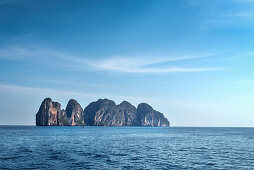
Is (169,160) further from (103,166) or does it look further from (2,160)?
(2,160)

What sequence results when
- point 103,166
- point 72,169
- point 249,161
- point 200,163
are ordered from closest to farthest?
1. point 72,169
2. point 103,166
3. point 200,163
4. point 249,161

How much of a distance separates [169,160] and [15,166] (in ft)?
103

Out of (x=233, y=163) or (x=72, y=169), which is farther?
(x=233, y=163)

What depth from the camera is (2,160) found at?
167 ft

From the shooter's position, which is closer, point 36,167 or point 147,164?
point 36,167

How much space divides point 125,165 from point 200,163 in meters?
15.8

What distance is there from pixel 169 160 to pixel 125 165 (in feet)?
38.6

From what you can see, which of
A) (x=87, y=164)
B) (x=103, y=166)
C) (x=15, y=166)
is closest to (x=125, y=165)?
(x=103, y=166)

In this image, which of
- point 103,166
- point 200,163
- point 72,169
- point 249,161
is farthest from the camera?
point 249,161

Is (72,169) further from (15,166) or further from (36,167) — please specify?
(15,166)

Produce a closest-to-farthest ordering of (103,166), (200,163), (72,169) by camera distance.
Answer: (72,169)
(103,166)
(200,163)

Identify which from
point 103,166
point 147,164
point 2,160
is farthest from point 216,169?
point 2,160

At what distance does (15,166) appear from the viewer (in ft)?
148

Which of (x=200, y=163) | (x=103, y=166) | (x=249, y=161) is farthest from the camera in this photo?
(x=249, y=161)
